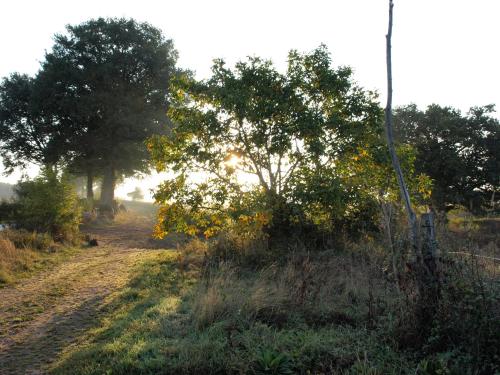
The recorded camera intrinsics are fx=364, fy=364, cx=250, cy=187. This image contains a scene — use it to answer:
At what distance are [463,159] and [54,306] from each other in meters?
27.7

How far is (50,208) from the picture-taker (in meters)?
16.7

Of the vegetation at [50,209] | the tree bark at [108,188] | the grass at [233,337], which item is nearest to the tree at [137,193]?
the tree bark at [108,188]

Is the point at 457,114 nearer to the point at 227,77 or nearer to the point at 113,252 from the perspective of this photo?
the point at 227,77

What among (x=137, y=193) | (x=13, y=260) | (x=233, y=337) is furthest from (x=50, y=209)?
(x=137, y=193)

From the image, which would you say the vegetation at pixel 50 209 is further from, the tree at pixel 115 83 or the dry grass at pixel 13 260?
the tree at pixel 115 83

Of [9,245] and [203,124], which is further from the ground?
[203,124]

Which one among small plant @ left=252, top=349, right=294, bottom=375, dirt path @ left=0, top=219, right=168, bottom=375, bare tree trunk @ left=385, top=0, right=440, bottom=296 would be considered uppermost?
bare tree trunk @ left=385, top=0, right=440, bottom=296

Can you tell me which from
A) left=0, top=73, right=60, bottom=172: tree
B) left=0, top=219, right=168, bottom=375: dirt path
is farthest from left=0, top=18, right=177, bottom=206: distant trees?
left=0, top=219, right=168, bottom=375: dirt path

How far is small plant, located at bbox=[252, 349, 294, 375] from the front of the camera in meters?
4.45

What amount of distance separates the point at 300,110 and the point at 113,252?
383 inches

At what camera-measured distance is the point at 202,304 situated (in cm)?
664

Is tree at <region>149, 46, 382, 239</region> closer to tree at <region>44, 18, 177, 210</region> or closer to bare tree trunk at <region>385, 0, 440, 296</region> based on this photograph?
bare tree trunk at <region>385, 0, 440, 296</region>

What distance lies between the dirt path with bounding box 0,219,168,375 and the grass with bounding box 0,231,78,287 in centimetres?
45

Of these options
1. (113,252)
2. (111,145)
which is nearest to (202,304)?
(113,252)
